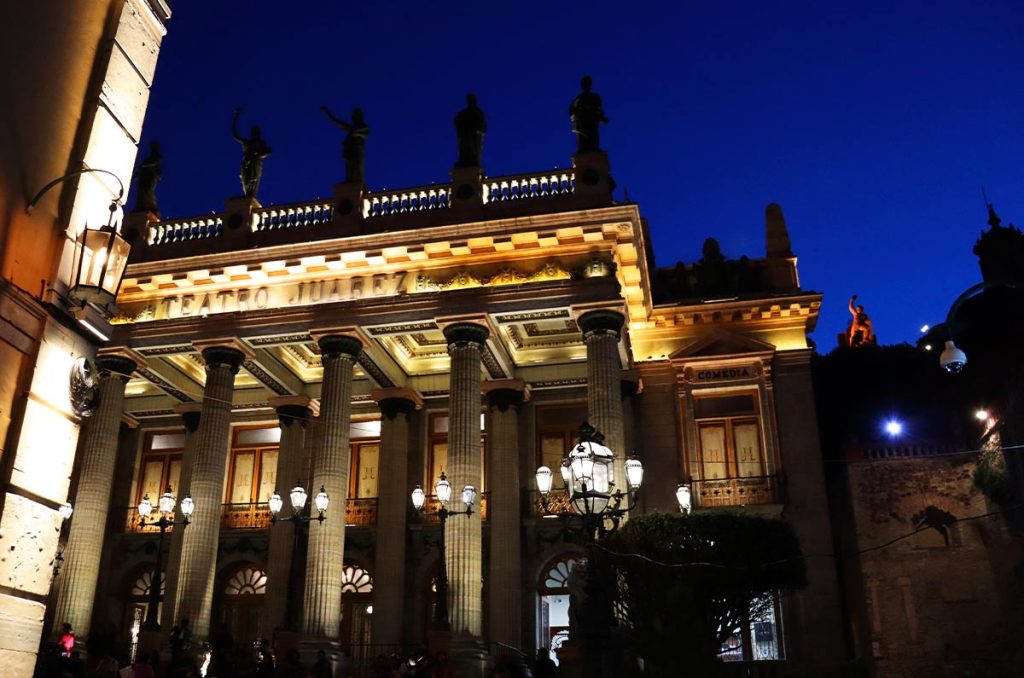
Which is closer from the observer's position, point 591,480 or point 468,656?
point 591,480

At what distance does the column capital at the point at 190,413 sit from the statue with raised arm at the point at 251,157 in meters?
6.53

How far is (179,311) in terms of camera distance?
2259cm

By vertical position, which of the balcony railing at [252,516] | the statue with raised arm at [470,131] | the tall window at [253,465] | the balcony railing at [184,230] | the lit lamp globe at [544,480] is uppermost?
the statue with raised arm at [470,131]

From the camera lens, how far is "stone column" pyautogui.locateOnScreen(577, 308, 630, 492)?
19.4 metres

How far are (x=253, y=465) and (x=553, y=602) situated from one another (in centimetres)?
963

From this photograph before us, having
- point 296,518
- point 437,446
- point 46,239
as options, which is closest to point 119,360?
point 296,518

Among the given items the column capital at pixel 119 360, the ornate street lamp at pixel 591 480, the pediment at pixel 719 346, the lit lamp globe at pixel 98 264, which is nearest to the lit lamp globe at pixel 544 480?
the ornate street lamp at pixel 591 480

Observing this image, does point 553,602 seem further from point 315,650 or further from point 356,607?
point 315,650

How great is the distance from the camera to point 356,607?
78.8 ft

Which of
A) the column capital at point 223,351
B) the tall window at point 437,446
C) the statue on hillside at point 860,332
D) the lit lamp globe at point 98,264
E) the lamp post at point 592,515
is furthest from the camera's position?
the statue on hillside at point 860,332

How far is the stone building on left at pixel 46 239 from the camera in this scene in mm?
5672

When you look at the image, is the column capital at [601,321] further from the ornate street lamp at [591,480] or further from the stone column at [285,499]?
the ornate street lamp at [591,480]

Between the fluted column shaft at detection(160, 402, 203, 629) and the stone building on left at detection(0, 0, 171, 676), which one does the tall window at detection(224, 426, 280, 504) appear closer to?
the fluted column shaft at detection(160, 402, 203, 629)

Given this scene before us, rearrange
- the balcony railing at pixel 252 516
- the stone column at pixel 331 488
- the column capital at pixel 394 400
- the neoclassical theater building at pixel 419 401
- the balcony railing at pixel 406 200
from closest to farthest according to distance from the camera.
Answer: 1. the stone column at pixel 331 488
2. the neoclassical theater building at pixel 419 401
3. the balcony railing at pixel 406 200
4. the balcony railing at pixel 252 516
5. the column capital at pixel 394 400
